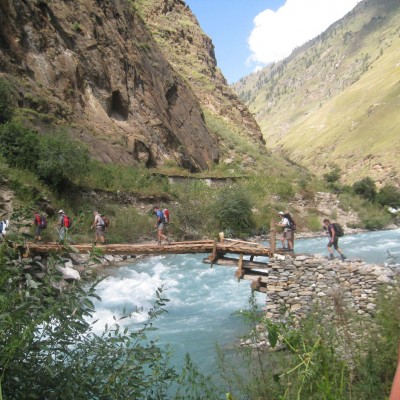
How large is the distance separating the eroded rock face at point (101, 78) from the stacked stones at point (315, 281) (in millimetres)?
19406

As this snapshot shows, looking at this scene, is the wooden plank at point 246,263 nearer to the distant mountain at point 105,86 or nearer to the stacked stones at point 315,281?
the stacked stones at point 315,281

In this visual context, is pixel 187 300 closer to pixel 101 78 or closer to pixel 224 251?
pixel 224 251

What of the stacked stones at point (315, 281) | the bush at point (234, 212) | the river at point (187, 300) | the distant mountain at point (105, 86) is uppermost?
the distant mountain at point (105, 86)

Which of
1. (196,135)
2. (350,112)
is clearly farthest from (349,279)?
(350,112)

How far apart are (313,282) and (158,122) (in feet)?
95.8

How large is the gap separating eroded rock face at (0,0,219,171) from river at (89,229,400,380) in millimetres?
12865

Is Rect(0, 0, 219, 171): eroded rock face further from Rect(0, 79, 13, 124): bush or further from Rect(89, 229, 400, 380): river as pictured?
Rect(89, 229, 400, 380): river

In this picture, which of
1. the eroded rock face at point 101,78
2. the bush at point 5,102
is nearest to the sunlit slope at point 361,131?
the eroded rock face at point 101,78

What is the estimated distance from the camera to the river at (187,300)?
9859 mm

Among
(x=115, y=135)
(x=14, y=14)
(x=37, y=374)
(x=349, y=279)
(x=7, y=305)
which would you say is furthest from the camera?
(x=115, y=135)

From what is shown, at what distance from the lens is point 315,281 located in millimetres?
10781

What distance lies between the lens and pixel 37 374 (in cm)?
295

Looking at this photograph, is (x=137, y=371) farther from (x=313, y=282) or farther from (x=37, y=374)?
(x=313, y=282)

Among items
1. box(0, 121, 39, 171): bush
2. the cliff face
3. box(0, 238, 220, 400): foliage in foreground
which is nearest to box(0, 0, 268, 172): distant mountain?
box(0, 121, 39, 171): bush
